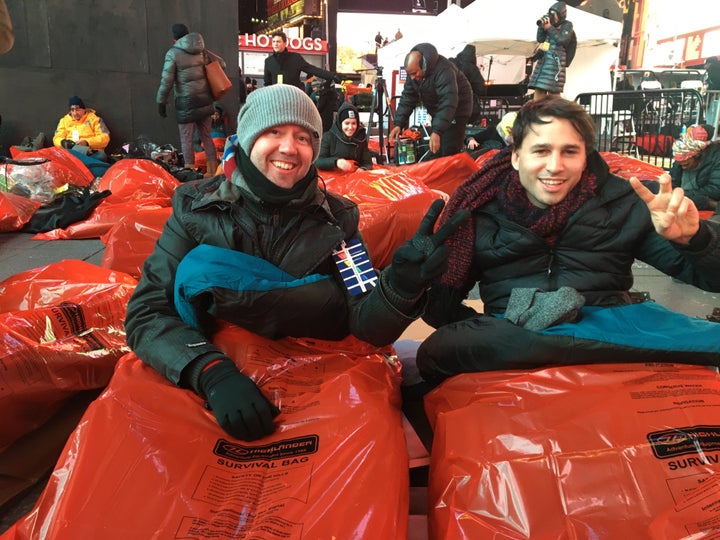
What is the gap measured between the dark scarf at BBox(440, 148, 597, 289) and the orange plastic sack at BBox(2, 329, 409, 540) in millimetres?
610

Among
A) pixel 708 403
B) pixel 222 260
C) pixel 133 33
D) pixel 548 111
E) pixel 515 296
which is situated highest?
pixel 133 33

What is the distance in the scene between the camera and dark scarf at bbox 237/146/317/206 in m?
1.76

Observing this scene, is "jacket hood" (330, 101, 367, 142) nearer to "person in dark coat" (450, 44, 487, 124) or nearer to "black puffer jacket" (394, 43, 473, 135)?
"black puffer jacket" (394, 43, 473, 135)

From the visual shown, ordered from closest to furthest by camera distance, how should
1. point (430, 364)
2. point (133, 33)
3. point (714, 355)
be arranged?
point (714, 355), point (430, 364), point (133, 33)

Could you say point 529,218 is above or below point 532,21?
below

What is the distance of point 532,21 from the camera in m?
11.9

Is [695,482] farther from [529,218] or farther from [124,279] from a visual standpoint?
[124,279]

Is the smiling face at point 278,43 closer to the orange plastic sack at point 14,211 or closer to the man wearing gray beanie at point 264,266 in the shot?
the orange plastic sack at point 14,211

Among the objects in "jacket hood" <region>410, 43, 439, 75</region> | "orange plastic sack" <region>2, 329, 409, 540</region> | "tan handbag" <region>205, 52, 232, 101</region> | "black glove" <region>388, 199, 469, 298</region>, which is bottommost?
"orange plastic sack" <region>2, 329, 409, 540</region>

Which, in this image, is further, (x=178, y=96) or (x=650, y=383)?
(x=178, y=96)

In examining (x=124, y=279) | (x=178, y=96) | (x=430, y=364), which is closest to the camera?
(x=430, y=364)

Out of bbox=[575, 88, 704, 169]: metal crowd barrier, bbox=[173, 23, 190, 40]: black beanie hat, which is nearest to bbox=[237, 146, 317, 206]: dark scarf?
bbox=[173, 23, 190, 40]: black beanie hat

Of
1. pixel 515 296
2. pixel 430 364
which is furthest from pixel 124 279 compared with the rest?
pixel 515 296

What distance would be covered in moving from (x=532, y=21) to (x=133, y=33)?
7731 millimetres
